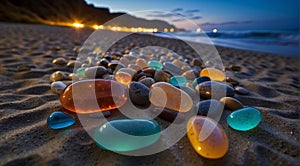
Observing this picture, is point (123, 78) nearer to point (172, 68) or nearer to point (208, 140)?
point (172, 68)

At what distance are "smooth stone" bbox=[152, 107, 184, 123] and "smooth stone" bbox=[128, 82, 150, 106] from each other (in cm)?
12

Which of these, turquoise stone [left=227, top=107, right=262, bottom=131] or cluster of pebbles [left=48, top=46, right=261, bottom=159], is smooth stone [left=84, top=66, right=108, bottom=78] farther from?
turquoise stone [left=227, top=107, right=262, bottom=131]

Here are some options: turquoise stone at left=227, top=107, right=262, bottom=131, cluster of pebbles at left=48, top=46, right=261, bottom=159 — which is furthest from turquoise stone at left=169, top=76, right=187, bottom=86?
turquoise stone at left=227, top=107, right=262, bottom=131

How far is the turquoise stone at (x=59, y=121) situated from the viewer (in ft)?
2.72

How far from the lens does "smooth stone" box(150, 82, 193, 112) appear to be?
99cm

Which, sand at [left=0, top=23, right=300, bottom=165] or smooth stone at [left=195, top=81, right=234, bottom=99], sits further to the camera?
smooth stone at [left=195, top=81, right=234, bottom=99]

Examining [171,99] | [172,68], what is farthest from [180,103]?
[172,68]

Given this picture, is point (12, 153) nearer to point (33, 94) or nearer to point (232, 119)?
point (33, 94)

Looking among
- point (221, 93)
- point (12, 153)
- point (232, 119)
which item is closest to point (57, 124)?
point (12, 153)

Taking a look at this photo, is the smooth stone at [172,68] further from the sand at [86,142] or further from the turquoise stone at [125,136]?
the turquoise stone at [125,136]

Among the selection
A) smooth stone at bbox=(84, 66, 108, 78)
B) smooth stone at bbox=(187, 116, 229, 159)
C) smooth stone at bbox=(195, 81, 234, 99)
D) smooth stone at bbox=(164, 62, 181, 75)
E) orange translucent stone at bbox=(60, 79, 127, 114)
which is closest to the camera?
smooth stone at bbox=(187, 116, 229, 159)

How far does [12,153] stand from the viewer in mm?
675

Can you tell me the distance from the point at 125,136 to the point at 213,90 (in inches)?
30.2

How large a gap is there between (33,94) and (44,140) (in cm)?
58
